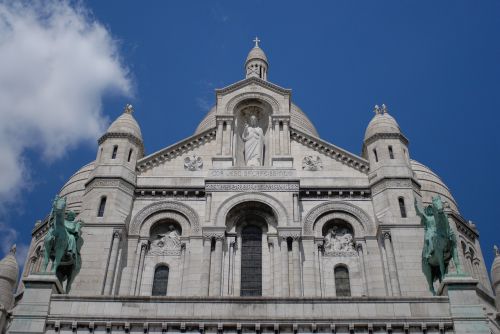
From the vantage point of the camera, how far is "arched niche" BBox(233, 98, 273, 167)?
34531mm

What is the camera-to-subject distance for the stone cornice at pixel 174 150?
3322cm

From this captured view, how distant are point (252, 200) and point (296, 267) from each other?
4192mm

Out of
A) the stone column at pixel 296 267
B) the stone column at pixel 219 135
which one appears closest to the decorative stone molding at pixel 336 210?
the stone column at pixel 296 267

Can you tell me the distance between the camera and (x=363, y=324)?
68.2ft

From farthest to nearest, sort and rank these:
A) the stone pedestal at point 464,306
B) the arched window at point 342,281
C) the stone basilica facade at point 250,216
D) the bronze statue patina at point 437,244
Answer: the arched window at point 342,281, the stone basilica facade at point 250,216, the bronze statue patina at point 437,244, the stone pedestal at point 464,306

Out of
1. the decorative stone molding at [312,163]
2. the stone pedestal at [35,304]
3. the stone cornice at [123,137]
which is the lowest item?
the stone pedestal at [35,304]

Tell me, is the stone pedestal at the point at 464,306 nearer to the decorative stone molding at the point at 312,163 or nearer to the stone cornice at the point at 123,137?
the decorative stone molding at the point at 312,163

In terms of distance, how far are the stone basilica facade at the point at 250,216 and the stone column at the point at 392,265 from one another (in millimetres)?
62

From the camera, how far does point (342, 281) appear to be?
96.0 feet

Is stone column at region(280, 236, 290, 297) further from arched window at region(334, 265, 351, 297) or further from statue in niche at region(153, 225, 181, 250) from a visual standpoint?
statue in niche at region(153, 225, 181, 250)

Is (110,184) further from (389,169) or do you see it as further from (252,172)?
(389,169)

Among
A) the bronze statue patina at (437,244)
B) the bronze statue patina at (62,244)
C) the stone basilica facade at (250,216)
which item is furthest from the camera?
the stone basilica facade at (250,216)

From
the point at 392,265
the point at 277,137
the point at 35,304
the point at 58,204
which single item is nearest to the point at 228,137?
the point at 277,137

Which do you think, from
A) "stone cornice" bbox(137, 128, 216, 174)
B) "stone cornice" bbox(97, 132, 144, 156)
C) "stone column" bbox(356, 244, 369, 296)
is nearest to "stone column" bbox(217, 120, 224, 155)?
"stone cornice" bbox(137, 128, 216, 174)
